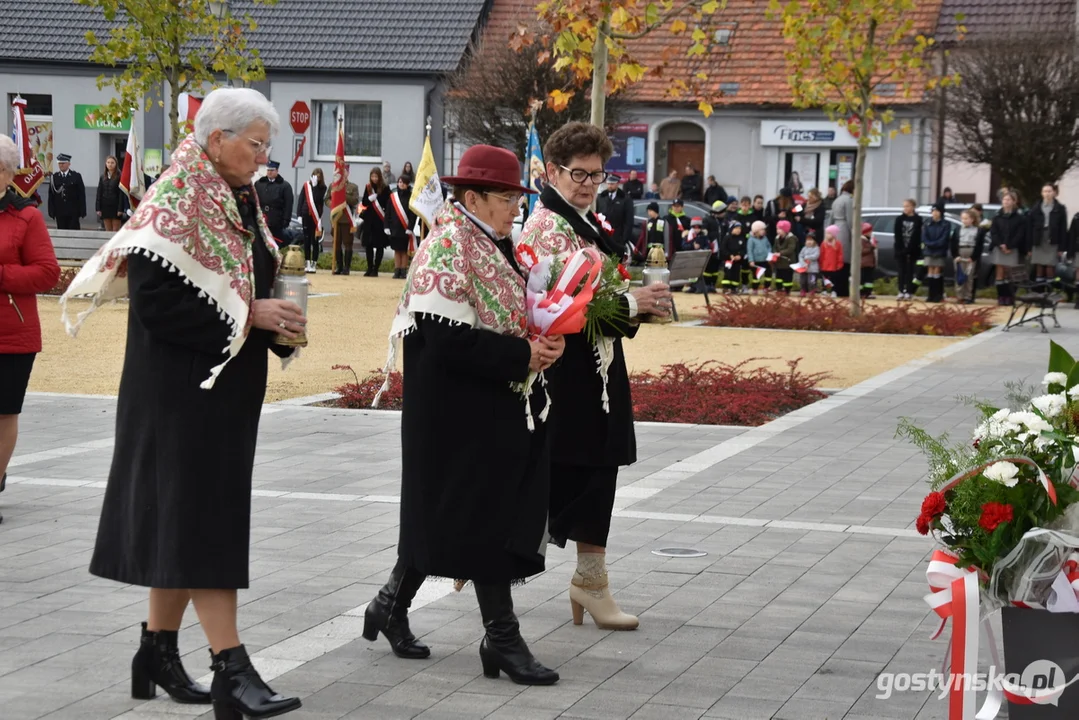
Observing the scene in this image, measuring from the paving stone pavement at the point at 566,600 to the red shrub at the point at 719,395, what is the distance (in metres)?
1.37

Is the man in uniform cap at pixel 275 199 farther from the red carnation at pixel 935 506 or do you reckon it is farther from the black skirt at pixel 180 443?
the red carnation at pixel 935 506

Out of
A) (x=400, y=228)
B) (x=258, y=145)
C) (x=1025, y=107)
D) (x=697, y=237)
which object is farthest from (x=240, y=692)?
Result: (x=1025, y=107)

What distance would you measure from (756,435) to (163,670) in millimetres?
6707

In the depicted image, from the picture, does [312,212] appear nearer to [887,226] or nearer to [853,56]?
[887,226]

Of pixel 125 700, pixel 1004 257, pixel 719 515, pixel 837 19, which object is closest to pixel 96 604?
pixel 125 700

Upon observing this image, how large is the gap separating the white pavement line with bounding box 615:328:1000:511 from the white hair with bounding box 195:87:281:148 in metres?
4.08

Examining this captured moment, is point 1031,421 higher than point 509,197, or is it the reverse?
point 509,197

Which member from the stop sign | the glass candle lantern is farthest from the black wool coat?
the stop sign

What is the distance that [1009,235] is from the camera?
81.1ft

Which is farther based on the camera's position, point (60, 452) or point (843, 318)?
point (843, 318)

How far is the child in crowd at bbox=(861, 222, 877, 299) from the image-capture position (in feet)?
85.2

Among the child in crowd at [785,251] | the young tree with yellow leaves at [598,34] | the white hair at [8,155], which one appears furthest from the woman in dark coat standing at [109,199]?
the white hair at [8,155]

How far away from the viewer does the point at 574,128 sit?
5965mm

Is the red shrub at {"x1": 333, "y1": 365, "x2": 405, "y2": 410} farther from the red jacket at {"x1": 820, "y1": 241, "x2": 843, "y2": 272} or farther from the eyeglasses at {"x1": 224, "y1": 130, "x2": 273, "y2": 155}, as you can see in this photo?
the red jacket at {"x1": 820, "y1": 241, "x2": 843, "y2": 272}
